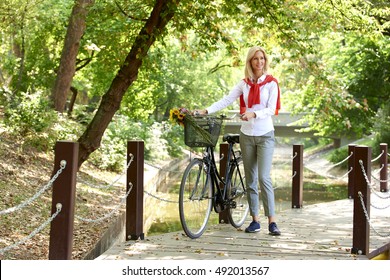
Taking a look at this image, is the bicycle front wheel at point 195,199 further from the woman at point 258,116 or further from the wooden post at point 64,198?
the wooden post at point 64,198

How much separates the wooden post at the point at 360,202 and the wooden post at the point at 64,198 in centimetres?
310

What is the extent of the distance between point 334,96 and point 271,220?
1138 centimetres

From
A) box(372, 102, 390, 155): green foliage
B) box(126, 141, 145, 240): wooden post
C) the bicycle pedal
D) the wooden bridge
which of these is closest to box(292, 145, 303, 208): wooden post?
the wooden bridge

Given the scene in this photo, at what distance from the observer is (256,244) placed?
7.48m

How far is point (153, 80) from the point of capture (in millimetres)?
27328

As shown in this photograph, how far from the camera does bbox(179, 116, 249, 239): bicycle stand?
7.39 m

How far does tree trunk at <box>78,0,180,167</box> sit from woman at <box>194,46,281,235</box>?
3.07 m

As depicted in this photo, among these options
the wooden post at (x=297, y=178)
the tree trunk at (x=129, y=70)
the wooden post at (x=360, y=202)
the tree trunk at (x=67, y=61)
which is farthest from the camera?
the tree trunk at (x=67, y=61)

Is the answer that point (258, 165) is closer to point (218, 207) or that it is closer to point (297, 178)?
point (218, 207)

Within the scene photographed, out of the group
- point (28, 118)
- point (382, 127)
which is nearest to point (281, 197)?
point (382, 127)

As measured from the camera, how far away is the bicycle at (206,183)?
7.39 m

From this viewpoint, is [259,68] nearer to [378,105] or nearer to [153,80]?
[153,80]

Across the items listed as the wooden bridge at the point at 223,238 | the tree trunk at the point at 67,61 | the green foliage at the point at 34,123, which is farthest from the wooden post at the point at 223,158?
the tree trunk at the point at 67,61

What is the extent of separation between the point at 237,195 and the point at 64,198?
328cm
